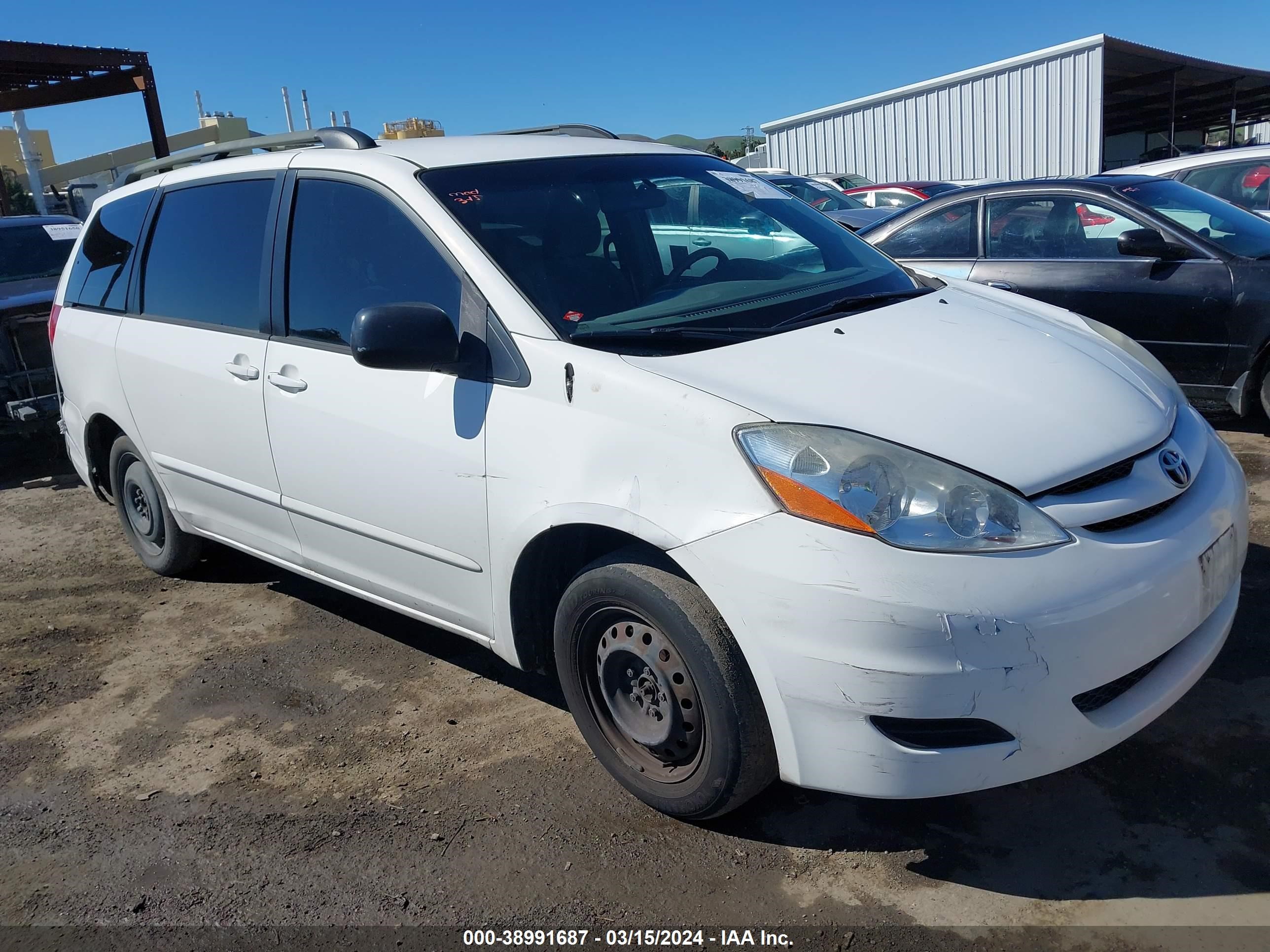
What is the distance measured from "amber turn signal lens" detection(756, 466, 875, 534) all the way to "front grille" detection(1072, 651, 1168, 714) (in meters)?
0.63

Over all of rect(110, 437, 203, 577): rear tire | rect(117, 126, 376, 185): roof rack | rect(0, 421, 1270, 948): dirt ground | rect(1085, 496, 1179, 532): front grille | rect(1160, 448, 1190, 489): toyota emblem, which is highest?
rect(117, 126, 376, 185): roof rack

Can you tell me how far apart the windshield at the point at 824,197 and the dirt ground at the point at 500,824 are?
12.7 meters

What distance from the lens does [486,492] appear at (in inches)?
111

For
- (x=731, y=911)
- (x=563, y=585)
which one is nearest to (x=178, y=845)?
(x=563, y=585)

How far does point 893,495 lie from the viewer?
2.25 meters

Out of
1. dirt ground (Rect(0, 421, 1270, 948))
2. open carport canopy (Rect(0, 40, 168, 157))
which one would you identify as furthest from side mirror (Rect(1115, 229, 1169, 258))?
open carport canopy (Rect(0, 40, 168, 157))

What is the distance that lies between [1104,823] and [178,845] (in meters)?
2.44

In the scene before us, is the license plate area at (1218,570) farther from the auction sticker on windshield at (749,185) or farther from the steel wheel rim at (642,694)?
the auction sticker on windshield at (749,185)

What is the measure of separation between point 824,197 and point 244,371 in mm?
13820

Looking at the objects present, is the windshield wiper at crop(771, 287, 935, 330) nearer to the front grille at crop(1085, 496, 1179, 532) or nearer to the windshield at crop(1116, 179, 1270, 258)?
the front grille at crop(1085, 496, 1179, 532)

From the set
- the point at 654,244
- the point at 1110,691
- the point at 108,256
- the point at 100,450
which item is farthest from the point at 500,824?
the point at 108,256

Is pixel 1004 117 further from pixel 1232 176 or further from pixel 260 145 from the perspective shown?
pixel 260 145

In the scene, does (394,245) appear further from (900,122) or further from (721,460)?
(900,122)

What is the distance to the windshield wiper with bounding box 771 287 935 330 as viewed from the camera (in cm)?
293
